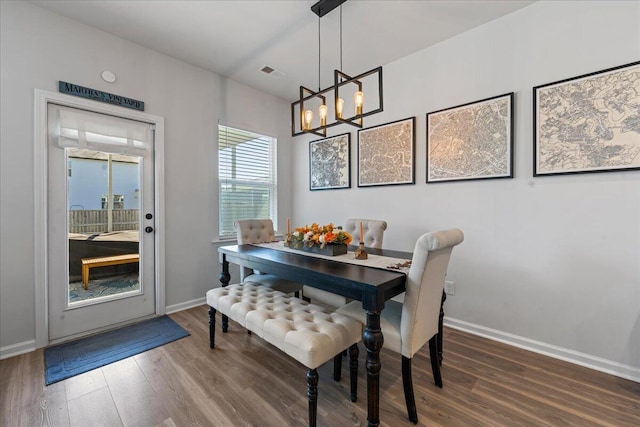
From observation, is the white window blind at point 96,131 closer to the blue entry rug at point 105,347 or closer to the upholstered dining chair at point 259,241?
the upholstered dining chair at point 259,241

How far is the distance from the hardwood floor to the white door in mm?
508

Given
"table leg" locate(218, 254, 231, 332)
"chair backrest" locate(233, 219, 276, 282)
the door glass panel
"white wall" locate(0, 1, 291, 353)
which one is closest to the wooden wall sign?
"white wall" locate(0, 1, 291, 353)

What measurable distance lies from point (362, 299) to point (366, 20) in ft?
7.91

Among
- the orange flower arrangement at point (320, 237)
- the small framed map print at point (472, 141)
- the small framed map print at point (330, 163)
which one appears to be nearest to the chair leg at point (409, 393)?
the orange flower arrangement at point (320, 237)

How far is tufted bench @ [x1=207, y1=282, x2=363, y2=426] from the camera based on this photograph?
1419mm

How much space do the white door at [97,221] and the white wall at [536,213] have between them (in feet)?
9.36

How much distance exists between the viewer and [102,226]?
267 cm

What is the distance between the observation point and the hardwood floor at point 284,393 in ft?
5.04

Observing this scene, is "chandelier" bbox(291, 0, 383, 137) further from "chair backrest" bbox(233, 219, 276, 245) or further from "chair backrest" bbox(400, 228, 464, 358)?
"chair backrest" bbox(233, 219, 276, 245)

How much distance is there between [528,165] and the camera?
2264 mm

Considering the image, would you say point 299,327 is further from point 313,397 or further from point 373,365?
point 373,365

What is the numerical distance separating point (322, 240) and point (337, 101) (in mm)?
1043

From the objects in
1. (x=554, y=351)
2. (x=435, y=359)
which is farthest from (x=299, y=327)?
(x=554, y=351)

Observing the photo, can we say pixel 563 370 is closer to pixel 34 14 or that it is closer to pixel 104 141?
pixel 104 141
